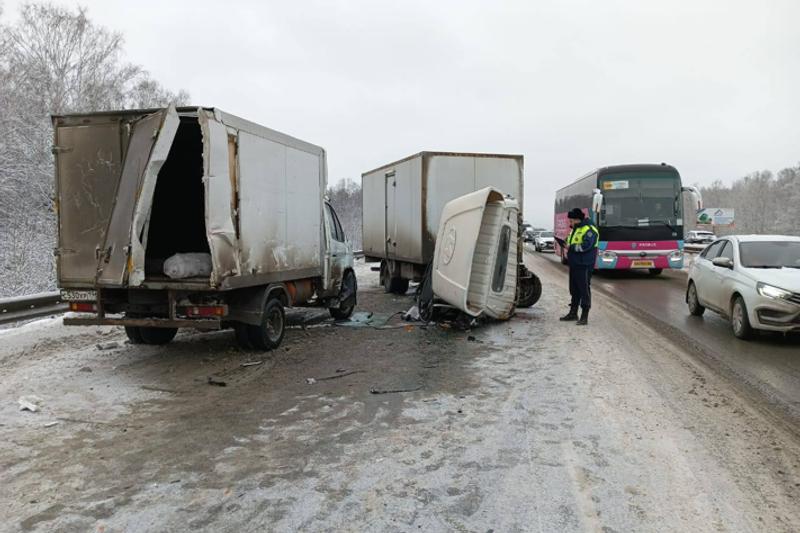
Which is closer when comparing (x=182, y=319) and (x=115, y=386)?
(x=115, y=386)

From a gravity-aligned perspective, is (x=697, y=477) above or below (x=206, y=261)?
below

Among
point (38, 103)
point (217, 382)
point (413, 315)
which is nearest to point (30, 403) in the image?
point (217, 382)

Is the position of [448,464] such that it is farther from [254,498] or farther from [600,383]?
[600,383]

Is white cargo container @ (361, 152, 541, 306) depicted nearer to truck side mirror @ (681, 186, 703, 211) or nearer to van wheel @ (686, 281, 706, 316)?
van wheel @ (686, 281, 706, 316)

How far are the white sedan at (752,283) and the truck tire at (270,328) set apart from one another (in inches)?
262

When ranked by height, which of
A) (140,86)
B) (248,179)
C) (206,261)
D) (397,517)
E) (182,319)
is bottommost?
(397,517)

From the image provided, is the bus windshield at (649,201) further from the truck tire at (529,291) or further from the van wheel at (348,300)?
the van wheel at (348,300)

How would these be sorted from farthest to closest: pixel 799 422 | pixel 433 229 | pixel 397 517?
pixel 433 229, pixel 799 422, pixel 397 517

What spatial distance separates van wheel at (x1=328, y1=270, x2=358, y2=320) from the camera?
1023cm

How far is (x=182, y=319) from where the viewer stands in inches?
258

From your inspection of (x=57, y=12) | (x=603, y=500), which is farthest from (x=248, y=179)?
(x=57, y=12)

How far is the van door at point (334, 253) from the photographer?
939 cm

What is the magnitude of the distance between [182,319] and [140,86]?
37.6 metres

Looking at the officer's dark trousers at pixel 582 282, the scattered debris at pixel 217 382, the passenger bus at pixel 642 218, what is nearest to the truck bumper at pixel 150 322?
the scattered debris at pixel 217 382
